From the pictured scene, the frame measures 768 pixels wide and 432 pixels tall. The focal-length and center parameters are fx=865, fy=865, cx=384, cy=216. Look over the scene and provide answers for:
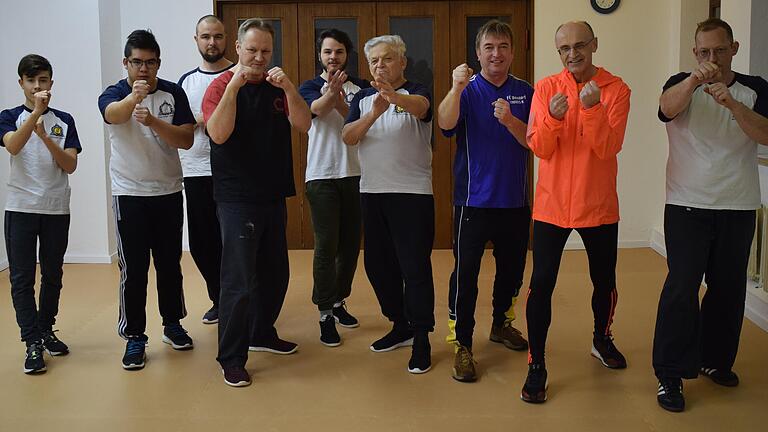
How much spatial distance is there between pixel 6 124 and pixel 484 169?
2207 mm

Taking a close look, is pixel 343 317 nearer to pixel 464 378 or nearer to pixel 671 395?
pixel 464 378

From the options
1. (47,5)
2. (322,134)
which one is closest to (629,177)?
(322,134)

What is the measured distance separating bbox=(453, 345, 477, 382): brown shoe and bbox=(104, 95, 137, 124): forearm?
1.76m

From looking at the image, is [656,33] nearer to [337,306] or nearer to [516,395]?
[337,306]

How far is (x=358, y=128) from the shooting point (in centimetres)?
379

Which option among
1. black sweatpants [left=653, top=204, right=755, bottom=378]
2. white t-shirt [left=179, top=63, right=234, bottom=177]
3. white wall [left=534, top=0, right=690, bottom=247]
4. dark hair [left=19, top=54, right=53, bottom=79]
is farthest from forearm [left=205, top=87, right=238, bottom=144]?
white wall [left=534, top=0, right=690, bottom=247]

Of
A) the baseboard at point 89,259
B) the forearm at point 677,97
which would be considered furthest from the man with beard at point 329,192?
the baseboard at point 89,259

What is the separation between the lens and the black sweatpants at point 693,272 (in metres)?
3.43

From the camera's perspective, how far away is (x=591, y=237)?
3604 millimetres

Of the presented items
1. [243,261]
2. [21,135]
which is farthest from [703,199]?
[21,135]

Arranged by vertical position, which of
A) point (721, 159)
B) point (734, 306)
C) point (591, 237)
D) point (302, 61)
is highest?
point (302, 61)

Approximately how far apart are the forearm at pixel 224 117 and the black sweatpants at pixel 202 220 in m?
0.84

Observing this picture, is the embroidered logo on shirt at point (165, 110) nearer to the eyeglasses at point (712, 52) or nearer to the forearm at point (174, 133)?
the forearm at point (174, 133)

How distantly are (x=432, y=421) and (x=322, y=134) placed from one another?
167 cm
